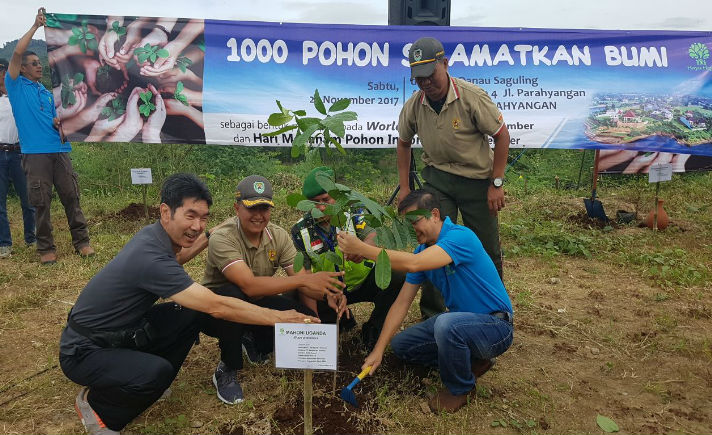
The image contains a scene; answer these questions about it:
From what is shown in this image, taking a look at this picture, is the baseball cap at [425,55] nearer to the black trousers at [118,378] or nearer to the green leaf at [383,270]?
the green leaf at [383,270]

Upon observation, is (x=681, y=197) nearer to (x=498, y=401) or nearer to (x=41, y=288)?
(x=498, y=401)

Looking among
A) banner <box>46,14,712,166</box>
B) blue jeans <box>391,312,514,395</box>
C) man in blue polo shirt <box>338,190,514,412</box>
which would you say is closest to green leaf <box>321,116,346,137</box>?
man in blue polo shirt <box>338,190,514,412</box>

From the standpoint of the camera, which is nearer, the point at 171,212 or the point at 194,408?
the point at 171,212

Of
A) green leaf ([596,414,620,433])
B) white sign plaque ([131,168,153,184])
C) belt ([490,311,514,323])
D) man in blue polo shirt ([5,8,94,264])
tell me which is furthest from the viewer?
white sign plaque ([131,168,153,184])

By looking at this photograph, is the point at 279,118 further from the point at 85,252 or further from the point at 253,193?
the point at 85,252

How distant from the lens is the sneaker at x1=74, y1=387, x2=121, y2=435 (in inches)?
92.6

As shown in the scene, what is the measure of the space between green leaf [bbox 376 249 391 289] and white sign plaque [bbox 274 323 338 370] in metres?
0.28

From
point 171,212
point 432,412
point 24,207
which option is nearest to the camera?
point 171,212

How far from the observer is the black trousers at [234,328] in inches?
106

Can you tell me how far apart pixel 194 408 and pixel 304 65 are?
150 inches

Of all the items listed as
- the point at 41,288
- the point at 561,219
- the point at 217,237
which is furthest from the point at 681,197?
the point at 41,288

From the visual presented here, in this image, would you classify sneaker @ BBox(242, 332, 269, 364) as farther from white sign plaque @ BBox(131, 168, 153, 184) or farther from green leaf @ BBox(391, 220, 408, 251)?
white sign plaque @ BBox(131, 168, 153, 184)

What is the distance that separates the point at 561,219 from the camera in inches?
247

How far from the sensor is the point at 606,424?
8.11ft
